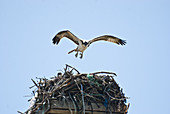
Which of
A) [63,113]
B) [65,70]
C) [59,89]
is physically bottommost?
[63,113]

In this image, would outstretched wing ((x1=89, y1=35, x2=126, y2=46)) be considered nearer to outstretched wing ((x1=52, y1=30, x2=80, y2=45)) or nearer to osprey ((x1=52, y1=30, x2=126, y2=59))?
osprey ((x1=52, y1=30, x2=126, y2=59))

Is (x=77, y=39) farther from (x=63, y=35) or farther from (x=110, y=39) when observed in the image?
(x=110, y=39)

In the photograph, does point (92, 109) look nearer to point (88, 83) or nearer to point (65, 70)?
point (88, 83)

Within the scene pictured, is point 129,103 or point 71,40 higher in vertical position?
point 71,40

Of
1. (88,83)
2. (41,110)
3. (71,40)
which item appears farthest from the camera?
(71,40)

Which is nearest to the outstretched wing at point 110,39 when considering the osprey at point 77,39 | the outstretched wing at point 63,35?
the osprey at point 77,39

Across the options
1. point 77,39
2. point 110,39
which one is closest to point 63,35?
point 77,39

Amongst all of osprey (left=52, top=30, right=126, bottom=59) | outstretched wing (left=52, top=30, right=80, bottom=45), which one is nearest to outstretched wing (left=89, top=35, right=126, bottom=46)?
osprey (left=52, top=30, right=126, bottom=59)

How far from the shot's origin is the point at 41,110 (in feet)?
20.7

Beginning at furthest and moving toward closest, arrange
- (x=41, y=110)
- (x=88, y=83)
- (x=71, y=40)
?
(x=71, y=40), (x=88, y=83), (x=41, y=110)

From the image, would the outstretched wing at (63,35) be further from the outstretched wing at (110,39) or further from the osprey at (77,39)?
the outstretched wing at (110,39)

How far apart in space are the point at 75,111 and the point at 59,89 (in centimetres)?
54

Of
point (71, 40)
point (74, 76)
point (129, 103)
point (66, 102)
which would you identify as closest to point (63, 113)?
point (66, 102)

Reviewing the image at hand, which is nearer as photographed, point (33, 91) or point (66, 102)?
point (66, 102)
